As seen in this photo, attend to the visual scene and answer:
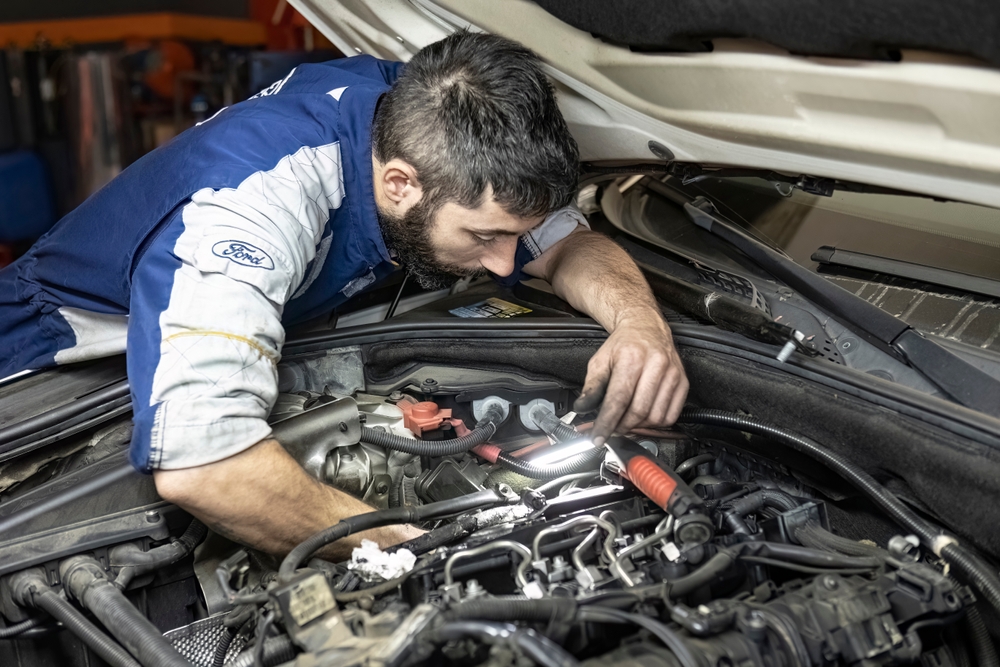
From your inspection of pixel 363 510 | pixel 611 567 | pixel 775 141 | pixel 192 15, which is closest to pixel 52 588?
pixel 363 510

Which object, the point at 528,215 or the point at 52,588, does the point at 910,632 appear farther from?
the point at 52,588

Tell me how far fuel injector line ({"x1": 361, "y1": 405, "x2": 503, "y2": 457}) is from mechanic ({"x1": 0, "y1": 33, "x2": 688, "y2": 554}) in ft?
0.41

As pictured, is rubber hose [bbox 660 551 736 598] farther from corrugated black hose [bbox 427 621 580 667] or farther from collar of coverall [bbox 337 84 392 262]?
collar of coverall [bbox 337 84 392 262]

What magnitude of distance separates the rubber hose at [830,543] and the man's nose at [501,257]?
70 centimetres

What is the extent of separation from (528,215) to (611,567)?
668mm

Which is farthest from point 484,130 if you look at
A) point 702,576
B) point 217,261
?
point 702,576

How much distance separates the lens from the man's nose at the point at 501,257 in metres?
1.52

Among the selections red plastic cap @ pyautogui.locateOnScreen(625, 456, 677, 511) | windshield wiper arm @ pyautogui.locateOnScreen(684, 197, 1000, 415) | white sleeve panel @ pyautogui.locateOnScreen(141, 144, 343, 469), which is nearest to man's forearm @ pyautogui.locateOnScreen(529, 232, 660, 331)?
windshield wiper arm @ pyautogui.locateOnScreen(684, 197, 1000, 415)

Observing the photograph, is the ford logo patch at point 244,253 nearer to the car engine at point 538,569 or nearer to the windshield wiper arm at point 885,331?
the car engine at point 538,569

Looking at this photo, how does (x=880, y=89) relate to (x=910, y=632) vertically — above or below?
above

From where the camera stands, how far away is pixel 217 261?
1.21 meters

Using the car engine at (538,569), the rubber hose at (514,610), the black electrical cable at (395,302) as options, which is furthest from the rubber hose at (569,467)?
the black electrical cable at (395,302)

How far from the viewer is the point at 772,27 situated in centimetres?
103

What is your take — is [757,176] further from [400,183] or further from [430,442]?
[430,442]
